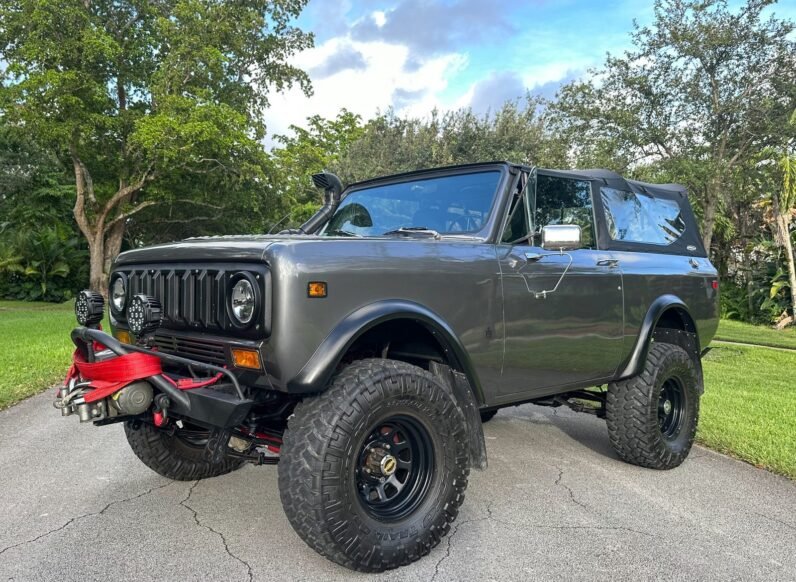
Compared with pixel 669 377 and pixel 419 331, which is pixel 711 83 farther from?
pixel 419 331

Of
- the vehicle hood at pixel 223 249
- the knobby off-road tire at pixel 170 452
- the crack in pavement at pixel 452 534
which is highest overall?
the vehicle hood at pixel 223 249

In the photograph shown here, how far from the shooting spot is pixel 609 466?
4.58 m

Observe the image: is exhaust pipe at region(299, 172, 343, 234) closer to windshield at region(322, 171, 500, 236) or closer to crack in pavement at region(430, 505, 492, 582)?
windshield at region(322, 171, 500, 236)

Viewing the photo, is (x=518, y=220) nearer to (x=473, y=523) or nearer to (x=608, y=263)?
(x=608, y=263)

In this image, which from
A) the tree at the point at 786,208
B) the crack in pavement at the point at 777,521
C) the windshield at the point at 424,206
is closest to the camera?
the crack in pavement at the point at 777,521

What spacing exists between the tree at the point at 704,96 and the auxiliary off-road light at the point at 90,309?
17759 millimetres

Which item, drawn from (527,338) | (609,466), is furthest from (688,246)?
(527,338)

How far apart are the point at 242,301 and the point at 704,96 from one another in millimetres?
19267

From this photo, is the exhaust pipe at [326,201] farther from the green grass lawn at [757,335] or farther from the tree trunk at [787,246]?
the tree trunk at [787,246]

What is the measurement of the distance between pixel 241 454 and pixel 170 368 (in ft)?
1.81

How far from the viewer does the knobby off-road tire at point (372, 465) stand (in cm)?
273

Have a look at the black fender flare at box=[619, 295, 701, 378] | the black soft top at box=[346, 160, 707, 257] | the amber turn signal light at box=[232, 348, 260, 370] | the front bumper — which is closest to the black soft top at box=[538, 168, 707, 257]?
the black soft top at box=[346, 160, 707, 257]

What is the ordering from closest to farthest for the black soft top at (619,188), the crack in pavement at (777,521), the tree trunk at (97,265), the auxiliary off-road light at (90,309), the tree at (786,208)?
the auxiliary off-road light at (90,309)
the crack in pavement at (777,521)
the black soft top at (619,188)
the tree at (786,208)
the tree trunk at (97,265)

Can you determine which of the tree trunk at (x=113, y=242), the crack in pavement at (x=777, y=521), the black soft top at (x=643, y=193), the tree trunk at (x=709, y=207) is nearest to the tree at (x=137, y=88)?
the tree trunk at (x=113, y=242)
